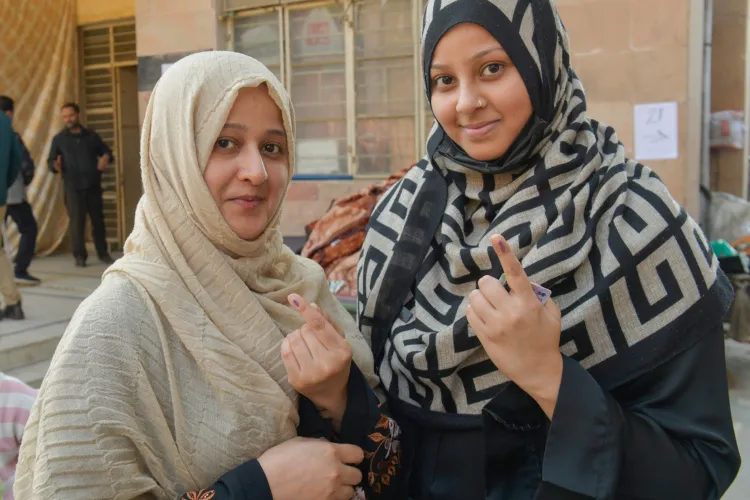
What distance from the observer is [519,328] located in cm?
103

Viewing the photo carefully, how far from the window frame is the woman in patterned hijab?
4.00m

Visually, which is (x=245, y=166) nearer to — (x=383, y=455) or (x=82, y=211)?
(x=383, y=455)

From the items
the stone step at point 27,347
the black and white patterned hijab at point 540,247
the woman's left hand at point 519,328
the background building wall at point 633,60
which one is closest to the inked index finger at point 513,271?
the woman's left hand at point 519,328

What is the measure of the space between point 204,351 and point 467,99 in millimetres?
658

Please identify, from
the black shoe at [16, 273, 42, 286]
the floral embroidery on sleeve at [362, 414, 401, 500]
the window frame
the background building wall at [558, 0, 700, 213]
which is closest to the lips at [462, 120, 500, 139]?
the floral embroidery on sleeve at [362, 414, 401, 500]

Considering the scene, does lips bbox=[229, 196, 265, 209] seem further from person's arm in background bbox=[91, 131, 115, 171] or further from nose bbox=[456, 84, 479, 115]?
person's arm in background bbox=[91, 131, 115, 171]

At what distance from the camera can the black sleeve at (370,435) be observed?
129cm

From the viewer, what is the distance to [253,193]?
1.29 metres

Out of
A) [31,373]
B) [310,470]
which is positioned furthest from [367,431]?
[31,373]

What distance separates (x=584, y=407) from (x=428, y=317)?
358 millimetres

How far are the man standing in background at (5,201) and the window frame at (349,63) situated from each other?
75.4 inches

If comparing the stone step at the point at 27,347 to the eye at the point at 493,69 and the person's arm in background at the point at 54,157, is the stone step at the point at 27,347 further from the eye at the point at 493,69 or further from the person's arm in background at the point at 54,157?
the eye at the point at 493,69

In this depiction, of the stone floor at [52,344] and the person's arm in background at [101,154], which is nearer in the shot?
the stone floor at [52,344]

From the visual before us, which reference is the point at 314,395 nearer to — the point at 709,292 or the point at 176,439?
the point at 176,439
